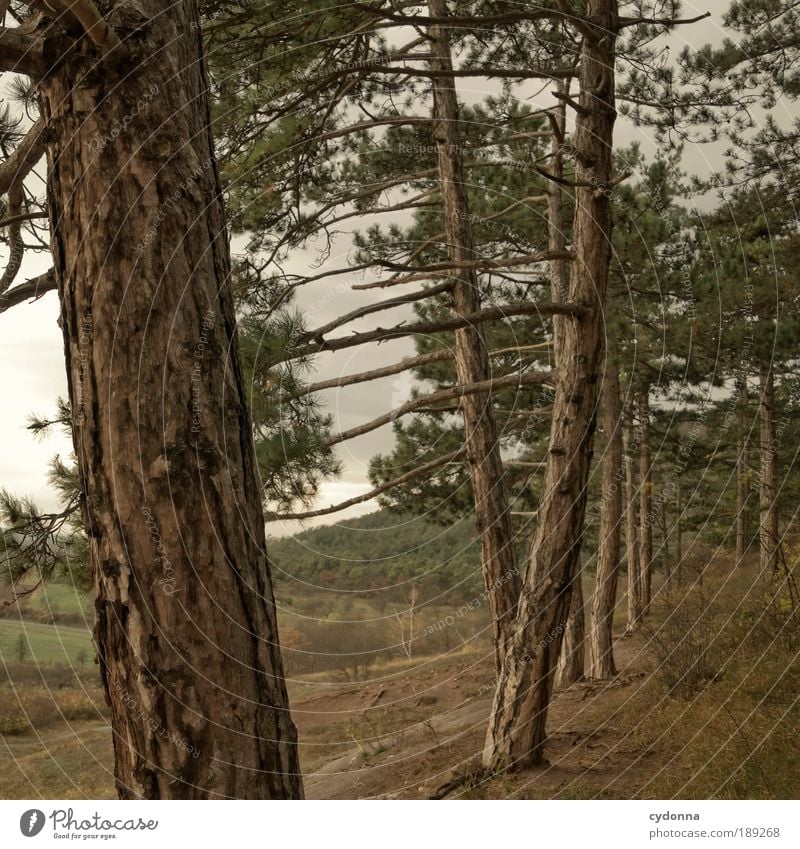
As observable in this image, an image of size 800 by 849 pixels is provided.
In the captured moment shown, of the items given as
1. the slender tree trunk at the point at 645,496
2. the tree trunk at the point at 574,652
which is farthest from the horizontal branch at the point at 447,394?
the slender tree trunk at the point at 645,496

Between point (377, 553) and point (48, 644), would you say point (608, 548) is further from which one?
point (48, 644)

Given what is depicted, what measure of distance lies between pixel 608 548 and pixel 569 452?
23.8 feet

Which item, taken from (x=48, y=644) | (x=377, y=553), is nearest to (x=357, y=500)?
(x=48, y=644)

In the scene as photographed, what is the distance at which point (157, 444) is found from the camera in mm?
2520

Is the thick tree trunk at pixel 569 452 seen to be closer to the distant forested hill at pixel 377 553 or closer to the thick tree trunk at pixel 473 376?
the thick tree trunk at pixel 473 376

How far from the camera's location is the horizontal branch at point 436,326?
16.3ft

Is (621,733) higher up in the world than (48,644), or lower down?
lower down

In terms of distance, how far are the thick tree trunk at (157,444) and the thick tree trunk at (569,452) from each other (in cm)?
325

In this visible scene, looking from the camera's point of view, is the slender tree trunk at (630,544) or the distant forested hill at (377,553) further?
the slender tree trunk at (630,544)

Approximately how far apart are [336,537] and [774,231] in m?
10.6

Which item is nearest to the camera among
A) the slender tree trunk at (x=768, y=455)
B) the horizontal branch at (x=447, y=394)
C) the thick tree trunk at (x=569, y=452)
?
the thick tree trunk at (x=569, y=452)

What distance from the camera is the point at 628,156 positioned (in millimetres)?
10961
